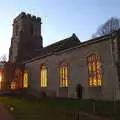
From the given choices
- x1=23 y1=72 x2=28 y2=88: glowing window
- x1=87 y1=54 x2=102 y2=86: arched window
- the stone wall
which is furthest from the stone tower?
x1=87 y1=54 x2=102 y2=86: arched window

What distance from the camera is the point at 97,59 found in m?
26.8

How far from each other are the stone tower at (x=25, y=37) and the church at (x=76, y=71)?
90.4 inches

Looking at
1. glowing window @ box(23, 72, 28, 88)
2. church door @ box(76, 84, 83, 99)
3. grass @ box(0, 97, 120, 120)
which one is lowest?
grass @ box(0, 97, 120, 120)

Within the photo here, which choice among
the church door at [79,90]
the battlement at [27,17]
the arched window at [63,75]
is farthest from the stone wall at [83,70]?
the battlement at [27,17]

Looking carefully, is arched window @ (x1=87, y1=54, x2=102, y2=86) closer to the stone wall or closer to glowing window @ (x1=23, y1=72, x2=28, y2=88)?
the stone wall

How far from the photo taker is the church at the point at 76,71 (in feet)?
81.7

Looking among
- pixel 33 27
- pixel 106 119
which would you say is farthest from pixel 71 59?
pixel 33 27

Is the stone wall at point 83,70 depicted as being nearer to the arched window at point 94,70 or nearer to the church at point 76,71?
the church at point 76,71

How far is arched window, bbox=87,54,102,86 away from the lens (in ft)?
86.8

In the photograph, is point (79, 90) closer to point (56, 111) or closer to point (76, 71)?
point (76, 71)

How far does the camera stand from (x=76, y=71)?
29.2m

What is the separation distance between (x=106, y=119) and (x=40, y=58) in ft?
77.6

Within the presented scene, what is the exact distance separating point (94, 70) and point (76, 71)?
2.84 meters

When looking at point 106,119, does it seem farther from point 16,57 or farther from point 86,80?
point 16,57
